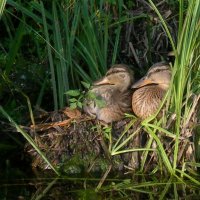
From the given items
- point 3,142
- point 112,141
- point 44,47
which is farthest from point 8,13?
point 112,141

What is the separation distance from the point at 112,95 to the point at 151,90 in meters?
0.35

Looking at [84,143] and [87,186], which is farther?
[84,143]

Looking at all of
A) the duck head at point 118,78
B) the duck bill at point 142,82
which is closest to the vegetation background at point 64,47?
the duck head at point 118,78

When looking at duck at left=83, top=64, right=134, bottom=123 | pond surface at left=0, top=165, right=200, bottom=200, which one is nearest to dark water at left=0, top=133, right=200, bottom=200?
pond surface at left=0, top=165, right=200, bottom=200

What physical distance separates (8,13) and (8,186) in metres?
2.02

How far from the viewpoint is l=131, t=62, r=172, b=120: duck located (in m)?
6.76

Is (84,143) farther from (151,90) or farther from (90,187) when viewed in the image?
(151,90)

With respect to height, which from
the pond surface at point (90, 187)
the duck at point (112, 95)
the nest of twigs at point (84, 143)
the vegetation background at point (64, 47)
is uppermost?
the vegetation background at point (64, 47)

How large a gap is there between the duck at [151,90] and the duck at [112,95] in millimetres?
87

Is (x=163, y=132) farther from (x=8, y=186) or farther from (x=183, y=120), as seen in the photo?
(x=8, y=186)

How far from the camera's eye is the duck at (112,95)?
6.87 meters

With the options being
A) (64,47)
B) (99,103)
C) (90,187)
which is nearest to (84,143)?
(99,103)

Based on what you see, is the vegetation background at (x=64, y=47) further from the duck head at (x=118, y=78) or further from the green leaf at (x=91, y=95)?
the green leaf at (x=91, y=95)

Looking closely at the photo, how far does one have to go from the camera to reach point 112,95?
6973 millimetres
